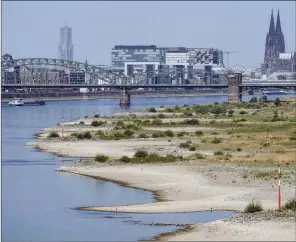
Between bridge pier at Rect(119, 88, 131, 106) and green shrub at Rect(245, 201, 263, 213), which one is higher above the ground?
green shrub at Rect(245, 201, 263, 213)

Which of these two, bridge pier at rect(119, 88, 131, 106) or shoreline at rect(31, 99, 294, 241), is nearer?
shoreline at rect(31, 99, 294, 241)

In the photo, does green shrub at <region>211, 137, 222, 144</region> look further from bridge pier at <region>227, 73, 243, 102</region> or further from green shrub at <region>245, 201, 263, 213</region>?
bridge pier at <region>227, 73, 243, 102</region>

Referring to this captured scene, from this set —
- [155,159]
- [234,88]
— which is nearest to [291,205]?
[155,159]

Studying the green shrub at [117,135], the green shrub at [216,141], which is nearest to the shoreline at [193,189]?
the green shrub at [216,141]

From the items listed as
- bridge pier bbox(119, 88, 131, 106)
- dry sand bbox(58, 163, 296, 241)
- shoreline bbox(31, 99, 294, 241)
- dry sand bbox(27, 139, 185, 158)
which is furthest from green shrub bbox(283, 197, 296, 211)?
bridge pier bbox(119, 88, 131, 106)

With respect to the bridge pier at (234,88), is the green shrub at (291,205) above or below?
above

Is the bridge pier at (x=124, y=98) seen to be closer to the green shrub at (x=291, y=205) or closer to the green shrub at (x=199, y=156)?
the green shrub at (x=199, y=156)

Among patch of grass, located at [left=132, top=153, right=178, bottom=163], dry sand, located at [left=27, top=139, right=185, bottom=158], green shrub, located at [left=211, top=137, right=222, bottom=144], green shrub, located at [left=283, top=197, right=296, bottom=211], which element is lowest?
dry sand, located at [left=27, top=139, right=185, bottom=158]

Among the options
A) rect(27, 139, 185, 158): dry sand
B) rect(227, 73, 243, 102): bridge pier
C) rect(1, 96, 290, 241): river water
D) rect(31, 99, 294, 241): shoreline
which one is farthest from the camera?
rect(227, 73, 243, 102): bridge pier

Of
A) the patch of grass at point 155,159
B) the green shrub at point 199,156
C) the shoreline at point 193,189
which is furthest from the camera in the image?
the green shrub at point 199,156

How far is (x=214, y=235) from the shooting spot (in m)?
21.2

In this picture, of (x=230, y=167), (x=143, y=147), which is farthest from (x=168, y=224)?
(x=143, y=147)

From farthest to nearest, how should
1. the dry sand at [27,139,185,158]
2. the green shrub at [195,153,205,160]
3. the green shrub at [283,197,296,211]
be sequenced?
the dry sand at [27,139,185,158] → the green shrub at [195,153,205,160] → the green shrub at [283,197,296,211]

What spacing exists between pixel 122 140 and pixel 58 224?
31.1m
